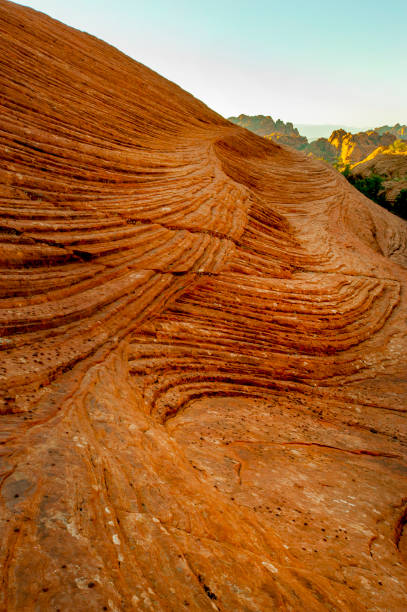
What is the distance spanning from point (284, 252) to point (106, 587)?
887cm

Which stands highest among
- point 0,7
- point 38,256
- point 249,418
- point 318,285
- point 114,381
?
point 0,7

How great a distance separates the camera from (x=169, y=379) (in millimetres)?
4973

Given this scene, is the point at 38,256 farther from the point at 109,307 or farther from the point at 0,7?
the point at 0,7

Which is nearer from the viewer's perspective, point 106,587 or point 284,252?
point 106,587

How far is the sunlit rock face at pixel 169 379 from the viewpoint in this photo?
212cm

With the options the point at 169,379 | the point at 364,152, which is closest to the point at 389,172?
the point at 169,379

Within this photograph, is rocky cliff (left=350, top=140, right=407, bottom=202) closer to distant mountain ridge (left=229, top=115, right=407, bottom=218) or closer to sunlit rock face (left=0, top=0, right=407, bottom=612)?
distant mountain ridge (left=229, top=115, right=407, bottom=218)

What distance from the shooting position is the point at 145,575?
1.91 meters

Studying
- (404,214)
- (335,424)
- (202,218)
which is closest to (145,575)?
(335,424)

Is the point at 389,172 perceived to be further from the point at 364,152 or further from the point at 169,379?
the point at 364,152

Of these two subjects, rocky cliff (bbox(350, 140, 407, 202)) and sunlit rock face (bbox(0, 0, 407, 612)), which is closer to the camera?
sunlit rock face (bbox(0, 0, 407, 612))

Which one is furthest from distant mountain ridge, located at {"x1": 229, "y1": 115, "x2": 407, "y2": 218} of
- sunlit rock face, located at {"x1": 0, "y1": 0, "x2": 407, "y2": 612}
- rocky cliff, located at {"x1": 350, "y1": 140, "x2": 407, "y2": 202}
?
sunlit rock face, located at {"x1": 0, "y1": 0, "x2": 407, "y2": 612}

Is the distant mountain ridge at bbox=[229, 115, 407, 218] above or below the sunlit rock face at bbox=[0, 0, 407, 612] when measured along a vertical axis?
above

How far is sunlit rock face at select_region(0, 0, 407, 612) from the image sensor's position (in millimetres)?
2119
